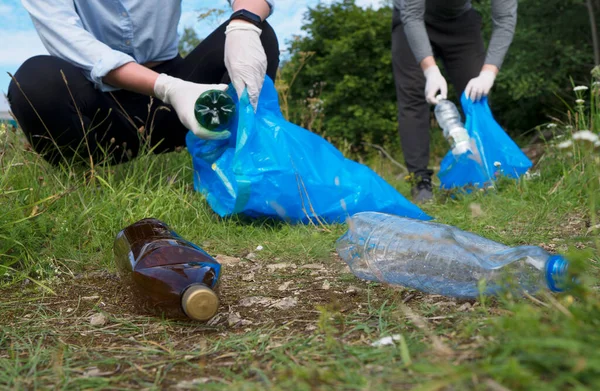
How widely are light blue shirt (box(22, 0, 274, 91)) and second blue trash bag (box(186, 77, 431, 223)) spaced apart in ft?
1.51

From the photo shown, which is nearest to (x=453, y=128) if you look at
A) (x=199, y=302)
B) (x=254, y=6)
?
(x=254, y=6)

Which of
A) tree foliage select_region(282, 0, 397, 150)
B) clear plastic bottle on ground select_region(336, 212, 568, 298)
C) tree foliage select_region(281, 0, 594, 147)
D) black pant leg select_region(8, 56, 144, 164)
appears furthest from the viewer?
tree foliage select_region(282, 0, 397, 150)

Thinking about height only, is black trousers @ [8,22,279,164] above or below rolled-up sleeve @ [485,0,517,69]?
below

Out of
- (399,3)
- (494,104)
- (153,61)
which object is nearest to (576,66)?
(494,104)

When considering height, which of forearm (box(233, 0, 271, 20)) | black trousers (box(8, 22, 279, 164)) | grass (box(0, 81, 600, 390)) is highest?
forearm (box(233, 0, 271, 20))

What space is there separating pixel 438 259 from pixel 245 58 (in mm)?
1186

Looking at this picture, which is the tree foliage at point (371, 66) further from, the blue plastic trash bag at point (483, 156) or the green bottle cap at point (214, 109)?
the green bottle cap at point (214, 109)

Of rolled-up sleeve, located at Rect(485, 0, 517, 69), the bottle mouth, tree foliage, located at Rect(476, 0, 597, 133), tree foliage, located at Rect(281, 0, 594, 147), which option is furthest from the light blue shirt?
tree foliage, located at Rect(476, 0, 597, 133)

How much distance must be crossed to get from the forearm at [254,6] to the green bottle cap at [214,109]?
1.64ft

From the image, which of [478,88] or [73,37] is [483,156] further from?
[73,37]

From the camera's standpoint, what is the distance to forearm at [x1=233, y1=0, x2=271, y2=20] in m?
2.34

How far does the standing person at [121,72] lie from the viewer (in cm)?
216

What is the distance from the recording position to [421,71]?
10.5 feet

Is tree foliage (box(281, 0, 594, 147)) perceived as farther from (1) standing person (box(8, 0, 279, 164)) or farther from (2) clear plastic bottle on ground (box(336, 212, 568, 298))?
(2) clear plastic bottle on ground (box(336, 212, 568, 298))
